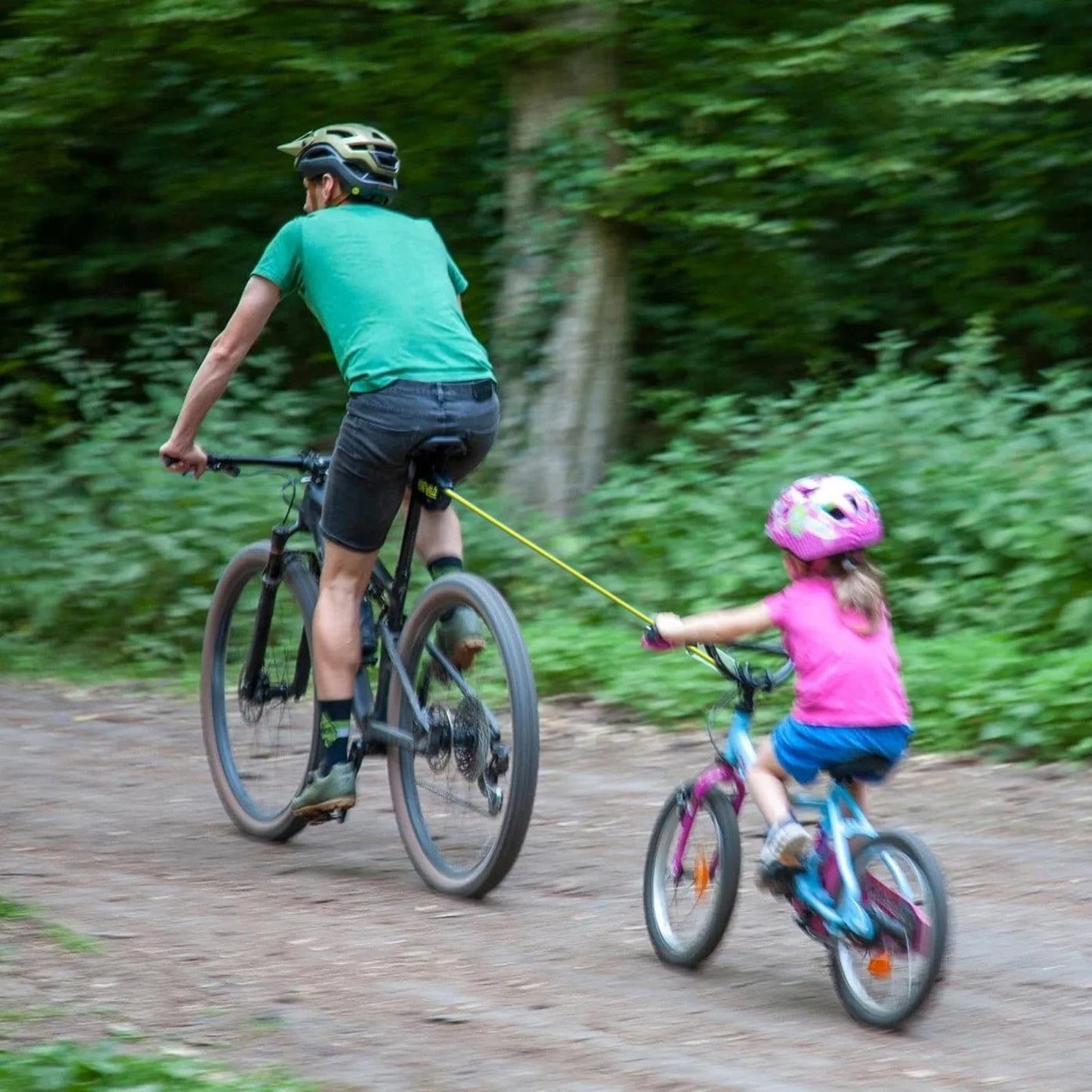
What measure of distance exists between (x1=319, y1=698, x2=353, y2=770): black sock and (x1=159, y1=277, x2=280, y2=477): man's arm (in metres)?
0.85

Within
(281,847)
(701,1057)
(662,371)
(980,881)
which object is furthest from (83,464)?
(701,1057)

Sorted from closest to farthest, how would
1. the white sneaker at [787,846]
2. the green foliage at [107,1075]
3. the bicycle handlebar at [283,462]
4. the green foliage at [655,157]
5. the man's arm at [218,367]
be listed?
the green foliage at [107,1075] < the white sneaker at [787,846] < the man's arm at [218,367] < the bicycle handlebar at [283,462] < the green foliage at [655,157]

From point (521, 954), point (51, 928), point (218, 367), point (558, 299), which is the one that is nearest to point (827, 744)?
point (521, 954)

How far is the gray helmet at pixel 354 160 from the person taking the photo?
5652 millimetres

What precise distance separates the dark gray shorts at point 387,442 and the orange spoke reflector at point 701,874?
1449 mm

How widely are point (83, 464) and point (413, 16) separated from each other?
128 inches

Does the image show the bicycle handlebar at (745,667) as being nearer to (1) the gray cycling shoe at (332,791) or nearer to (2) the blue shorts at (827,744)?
(2) the blue shorts at (827,744)

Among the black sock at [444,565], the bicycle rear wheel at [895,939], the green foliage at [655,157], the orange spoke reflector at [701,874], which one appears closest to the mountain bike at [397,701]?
the black sock at [444,565]

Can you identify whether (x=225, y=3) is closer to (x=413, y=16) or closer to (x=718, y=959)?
(x=413, y=16)

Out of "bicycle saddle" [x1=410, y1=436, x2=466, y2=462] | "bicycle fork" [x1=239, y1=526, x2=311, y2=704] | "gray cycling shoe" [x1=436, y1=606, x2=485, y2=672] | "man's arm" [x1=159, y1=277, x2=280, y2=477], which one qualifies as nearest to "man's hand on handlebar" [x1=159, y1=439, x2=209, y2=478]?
"man's arm" [x1=159, y1=277, x2=280, y2=477]

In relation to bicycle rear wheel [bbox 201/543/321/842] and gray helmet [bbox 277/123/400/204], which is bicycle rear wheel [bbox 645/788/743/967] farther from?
gray helmet [bbox 277/123/400/204]

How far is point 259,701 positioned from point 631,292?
5.99m

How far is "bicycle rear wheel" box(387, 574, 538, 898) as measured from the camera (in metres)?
5.16

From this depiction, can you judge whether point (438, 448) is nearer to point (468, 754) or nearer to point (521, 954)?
point (468, 754)
